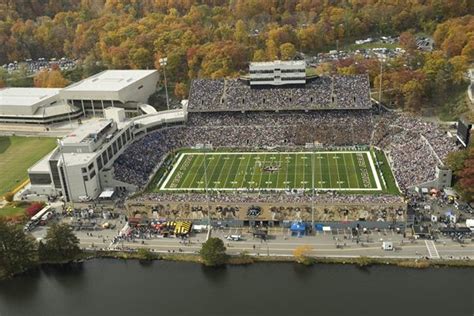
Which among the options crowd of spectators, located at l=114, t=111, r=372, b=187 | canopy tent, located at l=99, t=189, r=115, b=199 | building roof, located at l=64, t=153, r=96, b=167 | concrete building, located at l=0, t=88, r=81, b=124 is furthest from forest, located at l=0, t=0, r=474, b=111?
canopy tent, located at l=99, t=189, r=115, b=199

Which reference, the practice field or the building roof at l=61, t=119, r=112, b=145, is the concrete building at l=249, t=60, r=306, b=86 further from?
the building roof at l=61, t=119, r=112, b=145

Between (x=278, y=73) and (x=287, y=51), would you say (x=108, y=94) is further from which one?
(x=287, y=51)

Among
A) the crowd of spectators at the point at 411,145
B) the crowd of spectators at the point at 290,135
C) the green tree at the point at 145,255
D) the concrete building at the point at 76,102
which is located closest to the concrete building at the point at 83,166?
the crowd of spectators at the point at 290,135

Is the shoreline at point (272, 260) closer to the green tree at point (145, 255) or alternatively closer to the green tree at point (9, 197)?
the green tree at point (145, 255)

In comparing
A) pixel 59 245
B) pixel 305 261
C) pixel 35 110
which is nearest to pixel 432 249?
pixel 305 261

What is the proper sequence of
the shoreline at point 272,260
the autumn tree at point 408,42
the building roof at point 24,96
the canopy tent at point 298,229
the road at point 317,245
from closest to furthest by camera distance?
the shoreline at point 272,260
the road at point 317,245
the canopy tent at point 298,229
the building roof at point 24,96
the autumn tree at point 408,42

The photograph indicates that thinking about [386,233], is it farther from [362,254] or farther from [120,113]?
[120,113]
